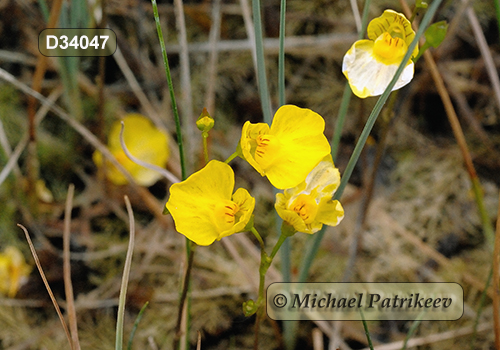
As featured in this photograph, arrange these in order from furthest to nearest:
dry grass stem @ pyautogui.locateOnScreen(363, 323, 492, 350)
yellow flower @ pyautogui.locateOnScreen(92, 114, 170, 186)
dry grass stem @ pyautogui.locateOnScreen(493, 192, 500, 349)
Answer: yellow flower @ pyautogui.locateOnScreen(92, 114, 170, 186) < dry grass stem @ pyautogui.locateOnScreen(363, 323, 492, 350) < dry grass stem @ pyautogui.locateOnScreen(493, 192, 500, 349)

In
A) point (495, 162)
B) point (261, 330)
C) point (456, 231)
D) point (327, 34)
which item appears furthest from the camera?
point (327, 34)

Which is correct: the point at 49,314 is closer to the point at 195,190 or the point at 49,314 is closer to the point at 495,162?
the point at 195,190

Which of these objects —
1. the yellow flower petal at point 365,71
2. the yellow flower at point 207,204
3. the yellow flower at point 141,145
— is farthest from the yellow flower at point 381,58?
the yellow flower at point 141,145

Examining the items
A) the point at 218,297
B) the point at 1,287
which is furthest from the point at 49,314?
the point at 218,297

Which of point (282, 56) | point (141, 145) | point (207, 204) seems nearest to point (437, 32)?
point (282, 56)

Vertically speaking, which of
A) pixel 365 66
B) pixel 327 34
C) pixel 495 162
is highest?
pixel 327 34

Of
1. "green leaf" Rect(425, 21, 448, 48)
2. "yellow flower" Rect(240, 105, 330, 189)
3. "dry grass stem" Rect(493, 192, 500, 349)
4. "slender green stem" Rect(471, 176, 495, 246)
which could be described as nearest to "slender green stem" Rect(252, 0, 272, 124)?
"yellow flower" Rect(240, 105, 330, 189)

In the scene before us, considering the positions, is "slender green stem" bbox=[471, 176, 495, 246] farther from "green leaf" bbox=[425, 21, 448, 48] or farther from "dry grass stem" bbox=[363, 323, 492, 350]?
"green leaf" bbox=[425, 21, 448, 48]
